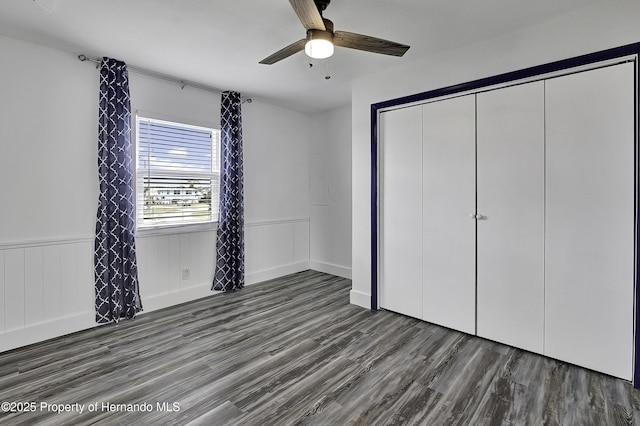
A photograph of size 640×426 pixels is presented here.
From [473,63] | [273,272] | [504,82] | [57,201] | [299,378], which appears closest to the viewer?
[299,378]

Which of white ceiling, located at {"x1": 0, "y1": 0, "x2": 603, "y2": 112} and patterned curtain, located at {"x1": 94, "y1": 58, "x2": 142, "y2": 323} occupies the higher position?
white ceiling, located at {"x1": 0, "y1": 0, "x2": 603, "y2": 112}

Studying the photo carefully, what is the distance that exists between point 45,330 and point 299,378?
2311mm

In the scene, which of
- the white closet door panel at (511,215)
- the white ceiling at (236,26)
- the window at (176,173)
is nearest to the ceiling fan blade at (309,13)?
the white ceiling at (236,26)

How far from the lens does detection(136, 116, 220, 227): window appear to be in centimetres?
344

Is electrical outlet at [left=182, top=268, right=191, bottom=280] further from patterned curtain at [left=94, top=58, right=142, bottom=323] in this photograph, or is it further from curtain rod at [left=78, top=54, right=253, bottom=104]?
curtain rod at [left=78, top=54, right=253, bottom=104]

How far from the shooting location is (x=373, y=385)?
84.6 inches

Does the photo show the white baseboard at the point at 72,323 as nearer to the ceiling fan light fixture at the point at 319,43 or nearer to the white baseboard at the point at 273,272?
the white baseboard at the point at 273,272

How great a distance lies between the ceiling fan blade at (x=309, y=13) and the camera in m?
1.64

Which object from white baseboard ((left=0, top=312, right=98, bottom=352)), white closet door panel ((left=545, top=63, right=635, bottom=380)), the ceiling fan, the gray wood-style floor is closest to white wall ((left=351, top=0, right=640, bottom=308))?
white closet door panel ((left=545, top=63, right=635, bottom=380))

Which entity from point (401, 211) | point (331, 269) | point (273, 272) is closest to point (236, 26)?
point (401, 211)

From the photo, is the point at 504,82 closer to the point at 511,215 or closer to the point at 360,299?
the point at 511,215

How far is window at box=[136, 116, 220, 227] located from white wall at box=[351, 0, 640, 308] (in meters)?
1.80

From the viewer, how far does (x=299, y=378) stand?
7.31 ft

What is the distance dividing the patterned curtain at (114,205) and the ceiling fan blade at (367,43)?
2.29 m
